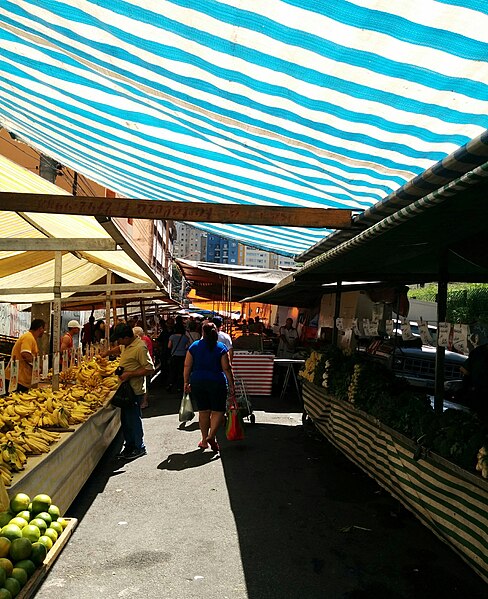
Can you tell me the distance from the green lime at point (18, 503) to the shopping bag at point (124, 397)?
3.76m

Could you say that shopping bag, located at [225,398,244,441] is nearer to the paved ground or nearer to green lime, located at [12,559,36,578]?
the paved ground

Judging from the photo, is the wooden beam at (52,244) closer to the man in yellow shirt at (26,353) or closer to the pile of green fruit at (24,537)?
the man in yellow shirt at (26,353)

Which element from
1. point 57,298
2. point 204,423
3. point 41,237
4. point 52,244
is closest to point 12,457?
point 52,244

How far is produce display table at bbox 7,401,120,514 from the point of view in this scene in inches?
172

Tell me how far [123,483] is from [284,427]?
4.32 m

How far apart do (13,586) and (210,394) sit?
5148 mm

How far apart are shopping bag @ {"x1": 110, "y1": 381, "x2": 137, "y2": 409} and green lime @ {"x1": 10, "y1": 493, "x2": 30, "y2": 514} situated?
3.76 meters

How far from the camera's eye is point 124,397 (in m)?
7.85

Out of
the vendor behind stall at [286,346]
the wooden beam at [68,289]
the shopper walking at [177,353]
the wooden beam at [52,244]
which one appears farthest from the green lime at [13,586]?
the vendor behind stall at [286,346]


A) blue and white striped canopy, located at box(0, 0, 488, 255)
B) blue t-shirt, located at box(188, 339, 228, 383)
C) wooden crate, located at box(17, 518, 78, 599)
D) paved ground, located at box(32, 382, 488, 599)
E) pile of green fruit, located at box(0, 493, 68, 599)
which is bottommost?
paved ground, located at box(32, 382, 488, 599)

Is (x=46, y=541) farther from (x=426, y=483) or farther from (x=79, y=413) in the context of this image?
(x=426, y=483)

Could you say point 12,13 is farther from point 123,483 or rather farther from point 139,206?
point 123,483

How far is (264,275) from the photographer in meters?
21.0

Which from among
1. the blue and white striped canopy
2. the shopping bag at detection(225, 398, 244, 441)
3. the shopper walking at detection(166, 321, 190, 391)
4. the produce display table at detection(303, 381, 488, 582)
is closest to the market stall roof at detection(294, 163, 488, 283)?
the blue and white striped canopy
